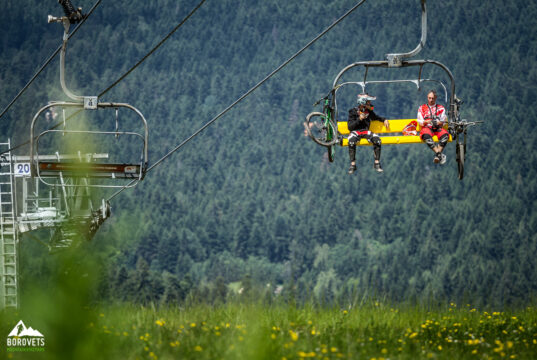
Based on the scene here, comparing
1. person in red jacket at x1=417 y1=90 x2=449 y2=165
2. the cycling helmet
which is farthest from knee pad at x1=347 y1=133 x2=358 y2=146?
person in red jacket at x1=417 y1=90 x2=449 y2=165

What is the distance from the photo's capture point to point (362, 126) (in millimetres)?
13289

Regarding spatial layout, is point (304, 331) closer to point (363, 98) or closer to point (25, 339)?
point (25, 339)

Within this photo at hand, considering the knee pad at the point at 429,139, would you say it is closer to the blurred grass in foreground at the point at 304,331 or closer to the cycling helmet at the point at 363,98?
the cycling helmet at the point at 363,98

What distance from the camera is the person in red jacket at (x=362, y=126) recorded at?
12992 millimetres

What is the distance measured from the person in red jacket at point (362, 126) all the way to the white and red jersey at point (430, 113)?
0.61 m

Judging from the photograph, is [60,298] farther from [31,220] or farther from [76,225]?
[31,220]

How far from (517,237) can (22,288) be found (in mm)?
185287

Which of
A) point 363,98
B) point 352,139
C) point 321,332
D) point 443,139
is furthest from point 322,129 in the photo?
point 321,332

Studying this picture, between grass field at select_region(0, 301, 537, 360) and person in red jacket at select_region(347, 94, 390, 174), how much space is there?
2953mm

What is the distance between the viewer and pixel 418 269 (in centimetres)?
19025

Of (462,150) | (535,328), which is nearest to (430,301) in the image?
(535,328)

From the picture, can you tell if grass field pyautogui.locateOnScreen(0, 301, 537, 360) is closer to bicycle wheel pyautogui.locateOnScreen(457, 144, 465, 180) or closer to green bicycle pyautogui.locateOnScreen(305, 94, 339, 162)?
bicycle wheel pyautogui.locateOnScreen(457, 144, 465, 180)

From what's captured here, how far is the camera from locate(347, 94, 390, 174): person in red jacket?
13.0 meters

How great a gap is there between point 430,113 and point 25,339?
7912 mm
